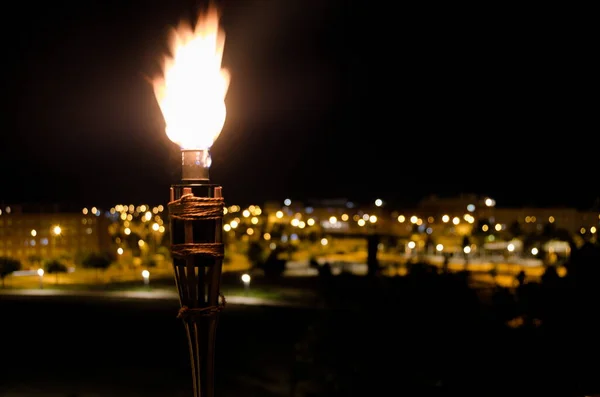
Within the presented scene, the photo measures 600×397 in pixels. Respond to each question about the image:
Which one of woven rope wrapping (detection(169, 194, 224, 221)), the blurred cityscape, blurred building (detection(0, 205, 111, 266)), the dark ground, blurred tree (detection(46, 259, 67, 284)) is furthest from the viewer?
blurred building (detection(0, 205, 111, 266))

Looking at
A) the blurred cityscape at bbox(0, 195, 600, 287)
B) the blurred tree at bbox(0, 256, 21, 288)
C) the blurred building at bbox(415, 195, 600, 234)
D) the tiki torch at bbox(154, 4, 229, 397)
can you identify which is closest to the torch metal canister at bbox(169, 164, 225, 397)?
the tiki torch at bbox(154, 4, 229, 397)

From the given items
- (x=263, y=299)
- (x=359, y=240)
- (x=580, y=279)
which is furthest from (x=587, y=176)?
(x=580, y=279)

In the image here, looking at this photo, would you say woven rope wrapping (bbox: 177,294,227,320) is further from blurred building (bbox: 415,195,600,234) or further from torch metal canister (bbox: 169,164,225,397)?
blurred building (bbox: 415,195,600,234)

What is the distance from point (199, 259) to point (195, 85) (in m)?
0.32

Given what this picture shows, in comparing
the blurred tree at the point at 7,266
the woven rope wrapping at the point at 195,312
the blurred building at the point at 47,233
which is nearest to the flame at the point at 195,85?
the woven rope wrapping at the point at 195,312

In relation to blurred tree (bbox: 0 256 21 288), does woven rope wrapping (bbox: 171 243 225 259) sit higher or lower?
higher

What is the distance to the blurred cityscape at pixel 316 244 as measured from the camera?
16.3 m

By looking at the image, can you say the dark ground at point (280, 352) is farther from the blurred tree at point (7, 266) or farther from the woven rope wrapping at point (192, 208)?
the woven rope wrapping at point (192, 208)

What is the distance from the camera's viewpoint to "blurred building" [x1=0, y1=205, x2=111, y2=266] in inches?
679

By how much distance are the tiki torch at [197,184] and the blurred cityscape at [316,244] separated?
11131 millimetres

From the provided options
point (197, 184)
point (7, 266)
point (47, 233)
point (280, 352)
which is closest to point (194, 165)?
point (197, 184)

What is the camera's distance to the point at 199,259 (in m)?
1.04

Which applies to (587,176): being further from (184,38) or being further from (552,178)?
(184,38)

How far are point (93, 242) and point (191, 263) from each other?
1960 cm
